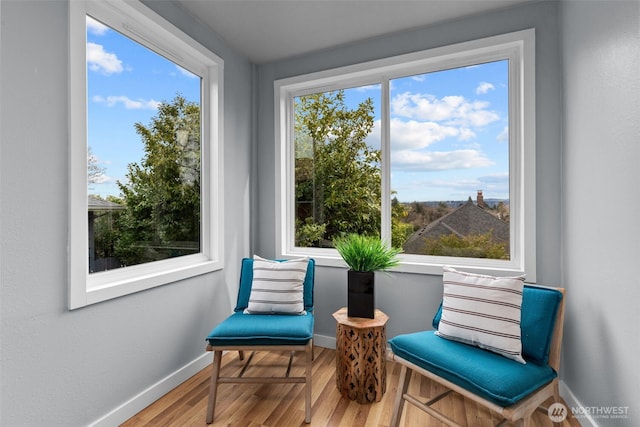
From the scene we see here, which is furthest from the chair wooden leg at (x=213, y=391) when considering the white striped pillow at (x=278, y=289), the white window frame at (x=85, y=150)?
the white window frame at (x=85, y=150)

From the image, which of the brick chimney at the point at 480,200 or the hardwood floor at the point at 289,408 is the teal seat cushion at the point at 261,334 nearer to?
the hardwood floor at the point at 289,408

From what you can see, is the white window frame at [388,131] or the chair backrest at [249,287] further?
the chair backrest at [249,287]

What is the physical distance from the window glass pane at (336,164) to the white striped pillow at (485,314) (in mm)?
1051

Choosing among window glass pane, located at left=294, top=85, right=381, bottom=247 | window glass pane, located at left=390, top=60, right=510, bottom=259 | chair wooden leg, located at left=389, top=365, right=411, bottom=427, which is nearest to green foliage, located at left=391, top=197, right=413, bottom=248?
window glass pane, located at left=390, top=60, right=510, bottom=259

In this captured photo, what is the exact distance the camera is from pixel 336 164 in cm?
283

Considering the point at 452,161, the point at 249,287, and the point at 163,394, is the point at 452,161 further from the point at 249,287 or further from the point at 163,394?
the point at 163,394

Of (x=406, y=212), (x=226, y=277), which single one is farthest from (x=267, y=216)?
(x=406, y=212)

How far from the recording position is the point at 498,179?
234 cm

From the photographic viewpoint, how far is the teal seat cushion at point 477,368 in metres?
1.32

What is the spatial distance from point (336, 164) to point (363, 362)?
1.63 metres

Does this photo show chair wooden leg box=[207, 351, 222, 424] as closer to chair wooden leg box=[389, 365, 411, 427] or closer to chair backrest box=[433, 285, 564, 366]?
chair wooden leg box=[389, 365, 411, 427]

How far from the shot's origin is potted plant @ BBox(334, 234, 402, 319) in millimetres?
2100

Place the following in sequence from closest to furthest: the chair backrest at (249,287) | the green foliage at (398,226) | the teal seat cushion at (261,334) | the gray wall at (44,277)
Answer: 1. the gray wall at (44,277)
2. the teal seat cushion at (261,334)
3. the chair backrest at (249,287)
4. the green foliage at (398,226)

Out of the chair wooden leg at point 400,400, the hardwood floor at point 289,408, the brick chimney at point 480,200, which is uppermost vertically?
the brick chimney at point 480,200
